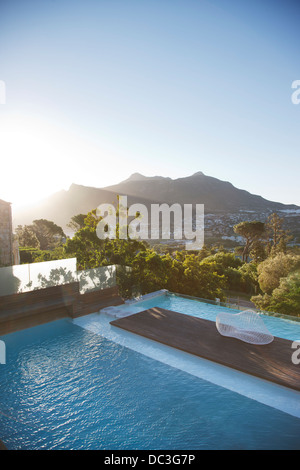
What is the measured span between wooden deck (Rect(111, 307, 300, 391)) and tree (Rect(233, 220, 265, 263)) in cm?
3119

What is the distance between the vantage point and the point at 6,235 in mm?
14133

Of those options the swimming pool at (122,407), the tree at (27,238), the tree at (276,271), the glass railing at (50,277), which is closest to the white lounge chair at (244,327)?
the swimming pool at (122,407)

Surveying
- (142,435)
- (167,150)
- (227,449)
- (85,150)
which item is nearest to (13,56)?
(85,150)

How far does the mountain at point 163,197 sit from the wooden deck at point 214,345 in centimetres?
3193

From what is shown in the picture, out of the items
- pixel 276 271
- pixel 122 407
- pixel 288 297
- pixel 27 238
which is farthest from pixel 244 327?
pixel 27 238

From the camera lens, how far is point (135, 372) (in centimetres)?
520

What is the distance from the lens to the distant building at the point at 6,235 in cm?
1392

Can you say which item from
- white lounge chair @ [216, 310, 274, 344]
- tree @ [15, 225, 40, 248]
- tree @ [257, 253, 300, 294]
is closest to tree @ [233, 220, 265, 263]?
tree @ [257, 253, 300, 294]

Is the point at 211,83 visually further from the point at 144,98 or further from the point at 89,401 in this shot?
the point at 89,401

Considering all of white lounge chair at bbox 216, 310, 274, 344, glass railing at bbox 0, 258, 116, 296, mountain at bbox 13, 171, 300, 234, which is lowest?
white lounge chair at bbox 216, 310, 274, 344

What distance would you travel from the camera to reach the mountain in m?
38.8

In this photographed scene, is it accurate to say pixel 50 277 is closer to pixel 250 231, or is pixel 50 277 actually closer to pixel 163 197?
pixel 250 231

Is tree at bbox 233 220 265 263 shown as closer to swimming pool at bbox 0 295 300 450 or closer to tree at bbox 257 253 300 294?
tree at bbox 257 253 300 294

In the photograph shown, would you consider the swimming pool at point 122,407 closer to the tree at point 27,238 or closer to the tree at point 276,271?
the tree at point 276,271
